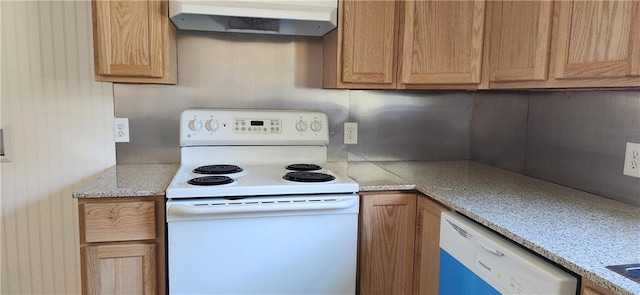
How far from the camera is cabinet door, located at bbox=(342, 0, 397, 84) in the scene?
1970 mm

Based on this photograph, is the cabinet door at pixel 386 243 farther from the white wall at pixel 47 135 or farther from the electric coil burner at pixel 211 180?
the white wall at pixel 47 135

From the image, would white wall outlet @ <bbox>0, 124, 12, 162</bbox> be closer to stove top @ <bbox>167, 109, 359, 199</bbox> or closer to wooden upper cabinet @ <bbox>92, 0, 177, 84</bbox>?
wooden upper cabinet @ <bbox>92, 0, 177, 84</bbox>

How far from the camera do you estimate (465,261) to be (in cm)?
138

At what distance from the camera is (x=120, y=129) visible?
2.13 m

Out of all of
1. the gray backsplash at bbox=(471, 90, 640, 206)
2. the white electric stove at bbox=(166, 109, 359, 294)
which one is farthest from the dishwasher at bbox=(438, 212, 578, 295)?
the gray backsplash at bbox=(471, 90, 640, 206)

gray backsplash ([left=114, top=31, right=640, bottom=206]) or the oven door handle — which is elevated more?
gray backsplash ([left=114, top=31, right=640, bottom=206])

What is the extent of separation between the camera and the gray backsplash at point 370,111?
188cm

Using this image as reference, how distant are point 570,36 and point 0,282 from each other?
8.70 feet

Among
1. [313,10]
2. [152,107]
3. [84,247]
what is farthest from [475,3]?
[84,247]

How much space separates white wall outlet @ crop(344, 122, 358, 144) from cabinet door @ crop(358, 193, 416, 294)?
2.05 ft

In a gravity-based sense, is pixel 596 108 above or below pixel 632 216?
above

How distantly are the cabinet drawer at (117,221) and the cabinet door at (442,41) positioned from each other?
4.05 feet

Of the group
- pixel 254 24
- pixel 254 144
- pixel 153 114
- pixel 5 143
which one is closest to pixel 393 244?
pixel 254 144

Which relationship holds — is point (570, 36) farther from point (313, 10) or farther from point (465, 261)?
point (313, 10)
